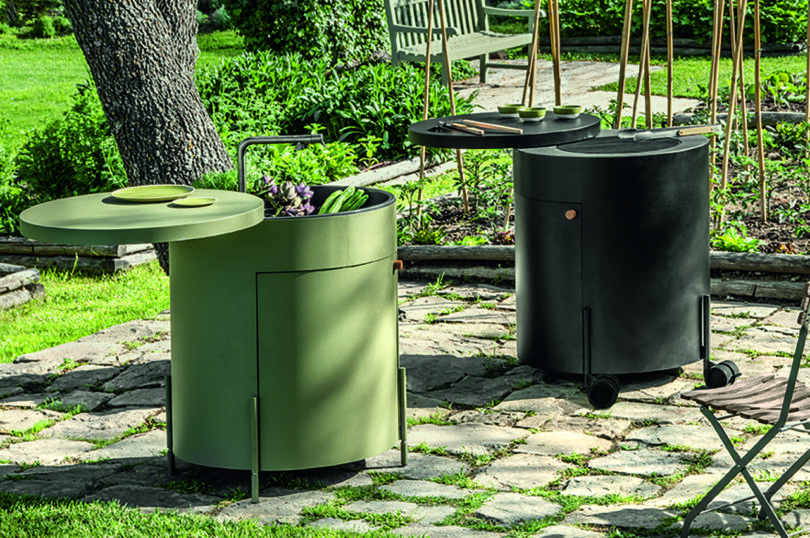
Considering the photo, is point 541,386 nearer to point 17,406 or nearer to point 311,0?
point 17,406

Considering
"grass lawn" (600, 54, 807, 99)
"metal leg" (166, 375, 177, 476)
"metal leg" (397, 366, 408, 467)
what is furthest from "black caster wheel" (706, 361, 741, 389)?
"grass lawn" (600, 54, 807, 99)

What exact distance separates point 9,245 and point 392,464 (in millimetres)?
4804

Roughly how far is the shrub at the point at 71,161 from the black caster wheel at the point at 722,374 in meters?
5.17

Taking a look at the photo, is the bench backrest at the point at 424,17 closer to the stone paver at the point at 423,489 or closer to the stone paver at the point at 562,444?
the stone paver at the point at 562,444

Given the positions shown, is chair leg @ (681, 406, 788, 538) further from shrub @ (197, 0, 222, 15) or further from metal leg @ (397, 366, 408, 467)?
shrub @ (197, 0, 222, 15)

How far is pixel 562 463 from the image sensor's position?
4.72 meters

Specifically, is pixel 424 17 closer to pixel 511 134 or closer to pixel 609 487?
pixel 511 134

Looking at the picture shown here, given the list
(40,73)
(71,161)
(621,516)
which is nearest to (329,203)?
(621,516)

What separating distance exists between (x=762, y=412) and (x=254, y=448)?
1.90 meters

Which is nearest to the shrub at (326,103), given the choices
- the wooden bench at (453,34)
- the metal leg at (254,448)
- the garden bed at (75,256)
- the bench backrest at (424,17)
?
the wooden bench at (453,34)

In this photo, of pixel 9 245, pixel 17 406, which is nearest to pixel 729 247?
pixel 17 406

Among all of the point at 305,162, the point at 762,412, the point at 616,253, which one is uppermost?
the point at 305,162

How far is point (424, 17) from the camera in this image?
13.0 m

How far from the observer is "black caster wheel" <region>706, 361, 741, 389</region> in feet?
17.3
